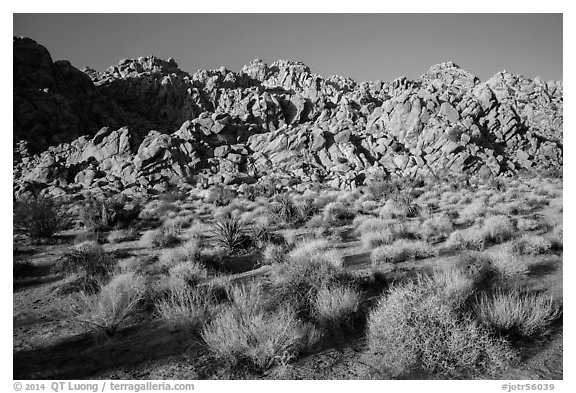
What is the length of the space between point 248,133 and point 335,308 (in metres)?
39.2

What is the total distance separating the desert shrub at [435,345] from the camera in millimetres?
4223

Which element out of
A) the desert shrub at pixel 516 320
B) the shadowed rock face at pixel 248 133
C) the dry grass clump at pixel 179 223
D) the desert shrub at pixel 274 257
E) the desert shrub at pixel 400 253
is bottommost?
the desert shrub at pixel 516 320

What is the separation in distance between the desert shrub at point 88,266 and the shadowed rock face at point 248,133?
63.0ft

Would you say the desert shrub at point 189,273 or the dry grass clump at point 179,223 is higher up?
the dry grass clump at point 179,223

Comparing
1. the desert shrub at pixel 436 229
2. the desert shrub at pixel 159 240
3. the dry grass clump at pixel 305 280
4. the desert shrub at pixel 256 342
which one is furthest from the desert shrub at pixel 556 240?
the desert shrub at pixel 159 240

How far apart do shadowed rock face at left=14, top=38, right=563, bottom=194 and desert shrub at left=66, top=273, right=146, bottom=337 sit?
879 inches

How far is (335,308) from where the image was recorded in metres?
5.47

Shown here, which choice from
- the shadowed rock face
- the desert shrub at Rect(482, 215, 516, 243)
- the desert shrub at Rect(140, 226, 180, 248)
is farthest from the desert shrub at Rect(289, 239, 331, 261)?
the shadowed rock face

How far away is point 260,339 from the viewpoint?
446 centimetres

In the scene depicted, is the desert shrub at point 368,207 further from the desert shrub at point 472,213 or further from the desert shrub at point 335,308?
the desert shrub at point 335,308

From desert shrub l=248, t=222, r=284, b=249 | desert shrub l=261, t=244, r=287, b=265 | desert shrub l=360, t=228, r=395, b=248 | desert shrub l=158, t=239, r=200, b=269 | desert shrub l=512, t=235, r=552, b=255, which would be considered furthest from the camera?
desert shrub l=248, t=222, r=284, b=249

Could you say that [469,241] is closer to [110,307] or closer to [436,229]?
[436,229]

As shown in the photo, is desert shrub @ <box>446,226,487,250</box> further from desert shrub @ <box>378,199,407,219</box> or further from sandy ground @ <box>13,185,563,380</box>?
desert shrub @ <box>378,199,407,219</box>

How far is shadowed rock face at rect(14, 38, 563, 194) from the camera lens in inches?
1214
